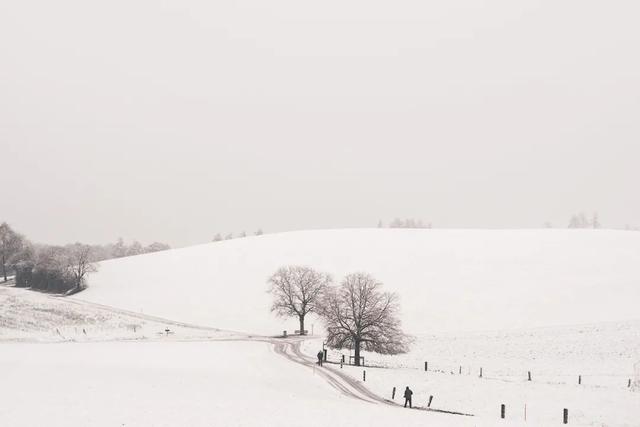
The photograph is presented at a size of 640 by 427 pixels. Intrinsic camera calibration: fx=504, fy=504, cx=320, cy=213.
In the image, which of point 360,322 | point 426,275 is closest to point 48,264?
point 426,275

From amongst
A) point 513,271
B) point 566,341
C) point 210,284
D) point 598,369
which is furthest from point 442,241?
point 598,369

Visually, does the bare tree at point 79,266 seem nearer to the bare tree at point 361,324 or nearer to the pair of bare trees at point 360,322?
the pair of bare trees at point 360,322

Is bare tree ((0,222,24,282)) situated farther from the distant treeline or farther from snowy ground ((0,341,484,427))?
snowy ground ((0,341,484,427))

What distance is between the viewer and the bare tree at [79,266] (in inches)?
4477

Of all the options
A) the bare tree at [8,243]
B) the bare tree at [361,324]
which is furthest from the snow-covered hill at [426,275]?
the bare tree at [8,243]

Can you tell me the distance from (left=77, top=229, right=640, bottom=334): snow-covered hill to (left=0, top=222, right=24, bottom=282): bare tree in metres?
29.8

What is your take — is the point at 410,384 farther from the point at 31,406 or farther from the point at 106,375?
the point at 31,406

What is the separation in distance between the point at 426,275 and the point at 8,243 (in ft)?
372

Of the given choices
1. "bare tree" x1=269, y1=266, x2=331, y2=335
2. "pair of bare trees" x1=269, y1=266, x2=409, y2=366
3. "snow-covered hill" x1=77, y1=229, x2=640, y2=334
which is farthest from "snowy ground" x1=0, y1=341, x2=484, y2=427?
"snow-covered hill" x1=77, y1=229, x2=640, y2=334

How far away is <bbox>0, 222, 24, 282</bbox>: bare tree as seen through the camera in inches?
5349

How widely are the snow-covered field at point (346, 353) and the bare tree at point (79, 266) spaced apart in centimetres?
444

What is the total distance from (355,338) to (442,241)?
7561 cm

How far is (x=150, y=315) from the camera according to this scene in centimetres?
8806

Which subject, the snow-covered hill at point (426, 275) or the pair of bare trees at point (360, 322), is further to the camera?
the snow-covered hill at point (426, 275)
